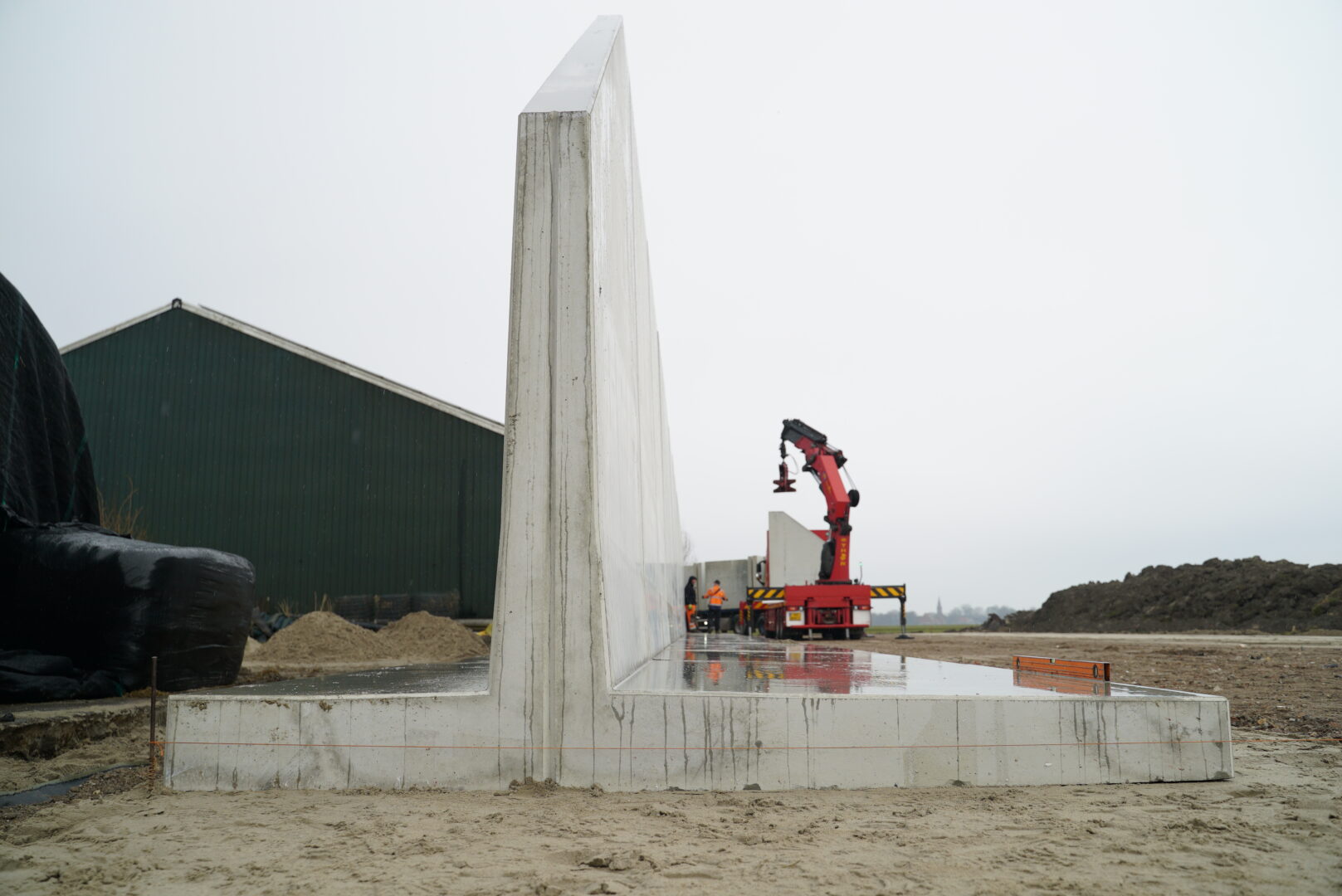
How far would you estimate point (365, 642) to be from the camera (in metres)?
12.3

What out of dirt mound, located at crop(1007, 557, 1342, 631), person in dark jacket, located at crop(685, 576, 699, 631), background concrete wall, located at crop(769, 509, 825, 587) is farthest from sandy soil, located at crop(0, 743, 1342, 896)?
dirt mound, located at crop(1007, 557, 1342, 631)

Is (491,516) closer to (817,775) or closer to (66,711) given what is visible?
(66,711)

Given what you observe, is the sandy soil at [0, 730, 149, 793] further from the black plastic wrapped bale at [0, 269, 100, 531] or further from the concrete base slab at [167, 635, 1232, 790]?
the black plastic wrapped bale at [0, 269, 100, 531]

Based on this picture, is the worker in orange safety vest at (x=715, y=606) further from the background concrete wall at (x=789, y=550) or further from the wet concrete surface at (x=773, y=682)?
the wet concrete surface at (x=773, y=682)

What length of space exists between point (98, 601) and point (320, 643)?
6.38 m

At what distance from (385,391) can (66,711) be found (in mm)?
11928

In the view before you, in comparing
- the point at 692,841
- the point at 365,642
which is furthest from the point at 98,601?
the point at 365,642

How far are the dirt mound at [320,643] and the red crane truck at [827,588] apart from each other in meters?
8.05

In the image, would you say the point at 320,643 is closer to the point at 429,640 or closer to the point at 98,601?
the point at 429,640

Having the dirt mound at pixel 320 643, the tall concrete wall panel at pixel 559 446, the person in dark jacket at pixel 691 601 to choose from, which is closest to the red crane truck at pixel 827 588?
the person in dark jacket at pixel 691 601

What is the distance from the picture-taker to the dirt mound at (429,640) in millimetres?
12562

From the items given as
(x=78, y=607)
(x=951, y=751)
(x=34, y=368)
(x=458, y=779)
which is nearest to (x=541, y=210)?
(x=458, y=779)

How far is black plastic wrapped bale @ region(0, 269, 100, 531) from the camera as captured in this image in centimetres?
606

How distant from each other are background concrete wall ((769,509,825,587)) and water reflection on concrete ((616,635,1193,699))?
1353 centimetres
